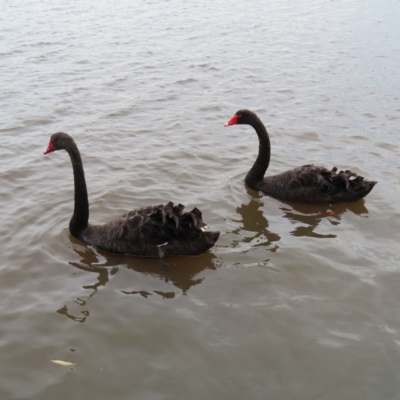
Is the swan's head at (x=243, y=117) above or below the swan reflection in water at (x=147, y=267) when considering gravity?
above

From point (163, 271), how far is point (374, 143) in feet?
14.5

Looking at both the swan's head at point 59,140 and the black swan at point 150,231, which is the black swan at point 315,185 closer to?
the black swan at point 150,231

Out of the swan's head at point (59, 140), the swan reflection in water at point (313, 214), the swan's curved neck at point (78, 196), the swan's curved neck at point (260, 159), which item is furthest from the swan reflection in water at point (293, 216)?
the swan's head at point (59, 140)

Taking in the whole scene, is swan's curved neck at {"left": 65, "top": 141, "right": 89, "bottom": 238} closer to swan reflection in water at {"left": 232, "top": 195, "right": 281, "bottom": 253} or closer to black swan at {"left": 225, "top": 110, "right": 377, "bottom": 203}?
swan reflection in water at {"left": 232, "top": 195, "right": 281, "bottom": 253}

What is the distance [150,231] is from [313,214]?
208 centimetres

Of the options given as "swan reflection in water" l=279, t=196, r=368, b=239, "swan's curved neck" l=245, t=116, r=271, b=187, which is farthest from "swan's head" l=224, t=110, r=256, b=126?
"swan reflection in water" l=279, t=196, r=368, b=239

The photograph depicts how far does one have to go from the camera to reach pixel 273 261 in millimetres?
5219

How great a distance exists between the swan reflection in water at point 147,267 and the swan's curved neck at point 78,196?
18cm

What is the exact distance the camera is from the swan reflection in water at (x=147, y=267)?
4.77 meters

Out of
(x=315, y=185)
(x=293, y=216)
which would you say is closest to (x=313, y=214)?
(x=293, y=216)

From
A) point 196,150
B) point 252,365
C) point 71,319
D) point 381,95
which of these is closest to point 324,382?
point 252,365

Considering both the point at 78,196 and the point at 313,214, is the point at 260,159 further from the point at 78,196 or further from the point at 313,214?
the point at 78,196

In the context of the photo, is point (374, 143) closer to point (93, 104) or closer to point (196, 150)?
point (196, 150)

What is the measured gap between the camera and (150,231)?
17.0 feet
